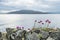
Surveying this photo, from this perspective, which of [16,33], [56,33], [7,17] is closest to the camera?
[56,33]

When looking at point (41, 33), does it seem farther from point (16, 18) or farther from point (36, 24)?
point (16, 18)

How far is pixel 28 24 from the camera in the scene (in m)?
3.79

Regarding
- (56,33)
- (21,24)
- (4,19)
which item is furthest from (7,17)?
(56,33)

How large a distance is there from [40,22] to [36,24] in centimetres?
12

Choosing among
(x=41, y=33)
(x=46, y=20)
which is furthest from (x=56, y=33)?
(x=46, y=20)

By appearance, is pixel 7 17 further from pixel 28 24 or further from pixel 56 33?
pixel 56 33

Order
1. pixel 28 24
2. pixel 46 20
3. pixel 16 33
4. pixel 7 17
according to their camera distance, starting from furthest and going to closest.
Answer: pixel 7 17 → pixel 28 24 → pixel 46 20 → pixel 16 33

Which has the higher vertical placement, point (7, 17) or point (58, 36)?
point (7, 17)

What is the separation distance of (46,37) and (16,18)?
1352mm

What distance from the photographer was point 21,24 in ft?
12.3

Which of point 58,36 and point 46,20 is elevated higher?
point 46,20

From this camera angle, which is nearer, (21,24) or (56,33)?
(56,33)

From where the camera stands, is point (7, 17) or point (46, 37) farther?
point (7, 17)

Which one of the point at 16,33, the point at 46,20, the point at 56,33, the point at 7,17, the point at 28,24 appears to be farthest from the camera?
the point at 7,17
